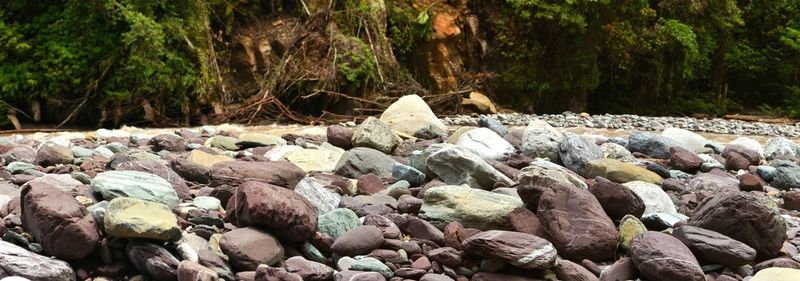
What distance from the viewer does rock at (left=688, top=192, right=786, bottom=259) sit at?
2824mm

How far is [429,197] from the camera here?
3127mm

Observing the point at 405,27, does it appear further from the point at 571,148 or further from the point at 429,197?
the point at 429,197

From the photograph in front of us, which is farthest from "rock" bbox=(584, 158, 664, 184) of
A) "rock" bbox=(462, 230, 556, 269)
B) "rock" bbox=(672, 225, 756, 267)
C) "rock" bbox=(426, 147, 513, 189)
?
"rock" bbox=(462, 230, 556, 269)

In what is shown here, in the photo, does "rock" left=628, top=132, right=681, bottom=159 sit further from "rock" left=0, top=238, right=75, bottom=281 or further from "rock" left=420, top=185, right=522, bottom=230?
"rock" left=0, top=238, right=75, bottom=281

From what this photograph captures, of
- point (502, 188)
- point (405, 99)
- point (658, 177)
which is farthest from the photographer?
point (405, 99)

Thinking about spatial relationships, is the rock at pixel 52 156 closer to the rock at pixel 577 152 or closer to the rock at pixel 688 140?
the rock at pixel 577 152

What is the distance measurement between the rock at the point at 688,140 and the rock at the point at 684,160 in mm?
1066

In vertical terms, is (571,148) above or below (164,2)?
below

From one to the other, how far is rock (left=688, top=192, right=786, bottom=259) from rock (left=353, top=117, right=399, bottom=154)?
2487mm

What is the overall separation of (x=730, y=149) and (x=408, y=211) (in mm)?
3368

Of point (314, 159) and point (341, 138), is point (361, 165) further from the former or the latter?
point (341, 138)

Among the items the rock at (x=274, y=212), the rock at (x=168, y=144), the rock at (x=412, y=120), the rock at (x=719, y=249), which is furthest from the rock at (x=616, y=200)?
the rock at (x=412, y=120)

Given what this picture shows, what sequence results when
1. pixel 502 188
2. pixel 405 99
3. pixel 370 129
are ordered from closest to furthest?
pixel 502 188 → pixel 370 129 → pixel 405 99

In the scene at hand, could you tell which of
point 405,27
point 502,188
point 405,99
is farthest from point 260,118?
point 502,188
